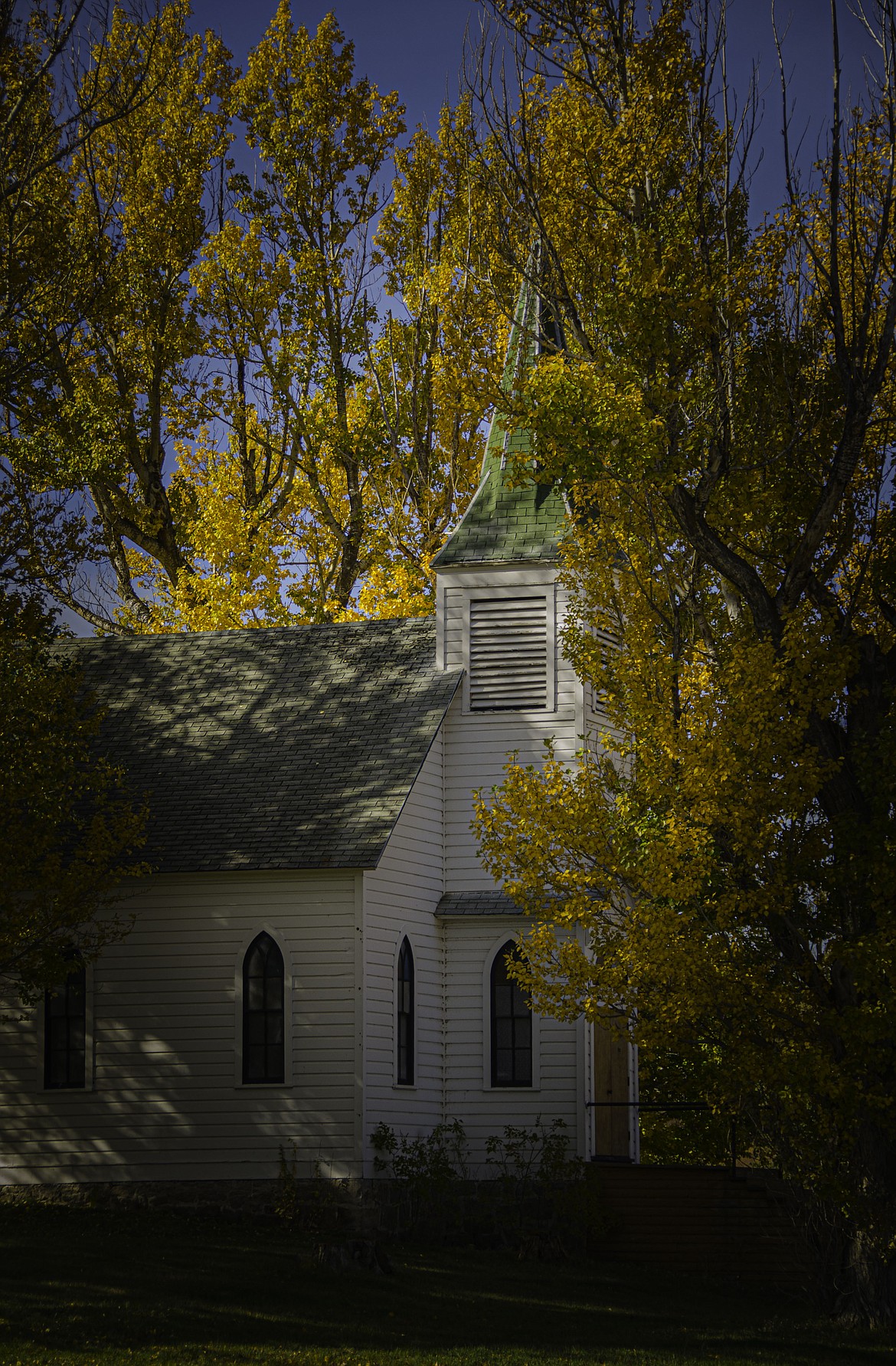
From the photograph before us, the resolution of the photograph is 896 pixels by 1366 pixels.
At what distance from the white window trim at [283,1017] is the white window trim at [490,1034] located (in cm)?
313

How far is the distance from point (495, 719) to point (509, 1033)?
15.7ft

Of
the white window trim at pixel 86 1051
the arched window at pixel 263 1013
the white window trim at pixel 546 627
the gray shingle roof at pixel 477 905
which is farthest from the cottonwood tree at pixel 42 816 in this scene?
the white window trim at pixel 546 627

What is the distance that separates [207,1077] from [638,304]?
11.9m

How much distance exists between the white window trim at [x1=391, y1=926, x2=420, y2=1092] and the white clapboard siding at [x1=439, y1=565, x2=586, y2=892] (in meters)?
1.52

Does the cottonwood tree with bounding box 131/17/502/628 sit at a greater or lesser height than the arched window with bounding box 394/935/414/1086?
greater

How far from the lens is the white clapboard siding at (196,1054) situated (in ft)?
69.9

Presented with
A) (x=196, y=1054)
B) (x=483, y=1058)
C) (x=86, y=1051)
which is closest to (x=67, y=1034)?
(x=86, y=1051)

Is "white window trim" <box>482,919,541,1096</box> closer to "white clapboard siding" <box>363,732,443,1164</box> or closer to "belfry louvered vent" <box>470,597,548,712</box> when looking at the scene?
"white clapboard siding" <box>363,732,443,1164</box>

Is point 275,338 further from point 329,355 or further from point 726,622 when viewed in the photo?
point 726,622

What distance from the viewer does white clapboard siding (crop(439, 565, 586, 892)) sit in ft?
78.8

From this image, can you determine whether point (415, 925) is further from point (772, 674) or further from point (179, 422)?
point (179, 422)

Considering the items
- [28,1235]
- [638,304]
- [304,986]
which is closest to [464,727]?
[304,986]

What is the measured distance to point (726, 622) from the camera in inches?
831

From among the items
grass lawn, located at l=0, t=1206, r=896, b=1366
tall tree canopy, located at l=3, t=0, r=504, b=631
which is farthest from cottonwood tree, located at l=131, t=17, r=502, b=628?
grass lawn, located at l=0, t=1206, r=896, b=1366
